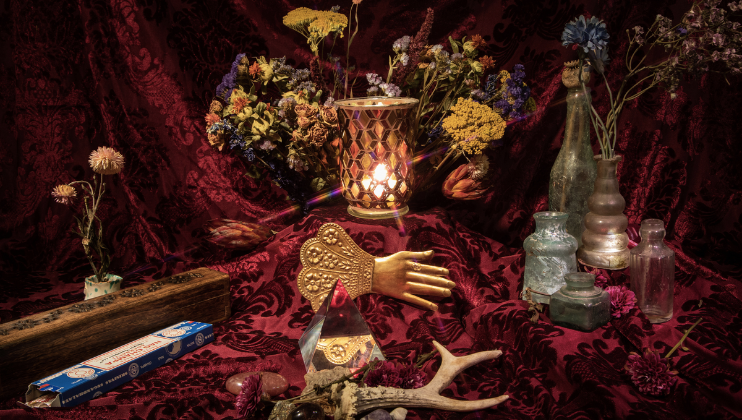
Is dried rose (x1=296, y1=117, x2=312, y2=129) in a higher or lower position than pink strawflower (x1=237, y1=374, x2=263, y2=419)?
higher

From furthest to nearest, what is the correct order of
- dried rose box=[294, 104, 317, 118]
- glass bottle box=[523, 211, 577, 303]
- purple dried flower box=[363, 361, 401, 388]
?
dried rose box=[294, 104, 317, 118] → glass bottle box=[523, 211, 577, 303] → purple dried flower box=[363, 361, 401, 388]

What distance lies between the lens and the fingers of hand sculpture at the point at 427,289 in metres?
2.00

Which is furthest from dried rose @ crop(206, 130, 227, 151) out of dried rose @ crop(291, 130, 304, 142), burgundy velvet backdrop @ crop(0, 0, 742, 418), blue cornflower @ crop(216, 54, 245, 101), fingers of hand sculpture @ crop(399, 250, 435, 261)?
fingers of hand sculpture @ crop(399, 250, 435, 261)

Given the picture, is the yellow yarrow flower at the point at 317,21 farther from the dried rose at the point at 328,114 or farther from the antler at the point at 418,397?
the antler at the point at 418,397

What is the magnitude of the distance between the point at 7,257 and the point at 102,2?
111 centimetres

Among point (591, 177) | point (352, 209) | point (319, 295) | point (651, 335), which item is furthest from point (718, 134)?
point (319, 295)

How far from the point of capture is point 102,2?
95.8 inches

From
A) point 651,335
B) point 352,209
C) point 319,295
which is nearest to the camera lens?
point 651,335

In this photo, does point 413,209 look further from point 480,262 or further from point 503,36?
point 503,36

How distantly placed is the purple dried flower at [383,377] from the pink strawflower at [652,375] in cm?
58

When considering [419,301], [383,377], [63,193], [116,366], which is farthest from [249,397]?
[63,193]

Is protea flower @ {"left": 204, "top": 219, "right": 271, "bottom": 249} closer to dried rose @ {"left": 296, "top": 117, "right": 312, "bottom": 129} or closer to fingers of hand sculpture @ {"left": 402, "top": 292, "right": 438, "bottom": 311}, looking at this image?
dried rose @ {"left": 296, "top": 117, "right": 312, "bottom": 129}

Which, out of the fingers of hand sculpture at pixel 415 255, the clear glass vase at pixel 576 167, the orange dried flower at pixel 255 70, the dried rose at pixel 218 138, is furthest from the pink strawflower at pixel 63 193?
the clear glass vase at pixel 576 167

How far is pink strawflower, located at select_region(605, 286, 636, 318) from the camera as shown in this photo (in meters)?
1.75
